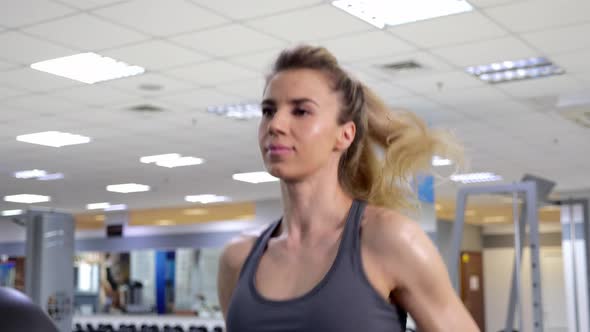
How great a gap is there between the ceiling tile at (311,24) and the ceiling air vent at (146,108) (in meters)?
2.79

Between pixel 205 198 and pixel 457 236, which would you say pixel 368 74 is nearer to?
pixel 457 236

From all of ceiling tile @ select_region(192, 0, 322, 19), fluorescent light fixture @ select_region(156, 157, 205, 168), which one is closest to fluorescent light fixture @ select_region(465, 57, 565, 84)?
ceiling tile @ select_region(192, 0, 322, 19)

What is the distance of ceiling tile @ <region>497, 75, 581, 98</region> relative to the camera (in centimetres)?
782

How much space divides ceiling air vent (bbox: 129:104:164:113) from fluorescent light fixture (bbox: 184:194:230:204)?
28.3ft

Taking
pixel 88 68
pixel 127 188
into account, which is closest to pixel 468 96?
pixel 88 68

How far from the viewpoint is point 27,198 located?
1772 centimetres

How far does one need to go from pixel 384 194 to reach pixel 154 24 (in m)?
4.91

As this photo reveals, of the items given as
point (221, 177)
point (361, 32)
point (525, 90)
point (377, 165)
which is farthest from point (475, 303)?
point (377, 165)

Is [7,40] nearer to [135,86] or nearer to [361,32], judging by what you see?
[135,86]

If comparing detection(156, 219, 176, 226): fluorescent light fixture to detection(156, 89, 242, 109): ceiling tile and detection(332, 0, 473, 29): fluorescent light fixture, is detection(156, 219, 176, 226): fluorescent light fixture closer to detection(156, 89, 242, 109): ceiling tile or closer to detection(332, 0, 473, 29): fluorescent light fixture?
detection(156, 89, 242, 109): ceiling tile

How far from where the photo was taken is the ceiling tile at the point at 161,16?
5652mm

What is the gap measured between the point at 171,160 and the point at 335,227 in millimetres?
11394

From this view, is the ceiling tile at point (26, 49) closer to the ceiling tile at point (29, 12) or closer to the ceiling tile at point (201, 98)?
the ceiling tile at point (29, 12)

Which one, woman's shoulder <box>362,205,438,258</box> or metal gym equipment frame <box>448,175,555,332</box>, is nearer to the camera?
woman's shoulder <box>362,205,438,258</box>
